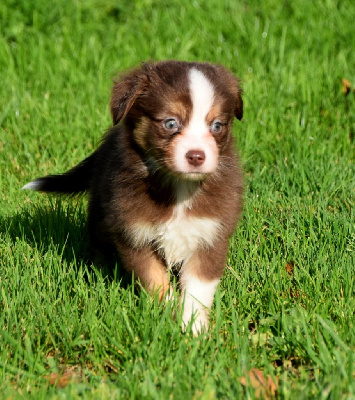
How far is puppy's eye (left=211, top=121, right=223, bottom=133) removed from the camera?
3445 millimetres

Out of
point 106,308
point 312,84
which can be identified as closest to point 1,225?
point 106,308

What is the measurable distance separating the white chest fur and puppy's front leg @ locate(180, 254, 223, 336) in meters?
0.11

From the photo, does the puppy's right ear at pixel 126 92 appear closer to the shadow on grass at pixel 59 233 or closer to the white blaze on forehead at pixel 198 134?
the white blaze on forehead at pixel 198 134

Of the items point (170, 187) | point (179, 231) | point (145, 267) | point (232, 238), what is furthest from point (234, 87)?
point (145, 267)

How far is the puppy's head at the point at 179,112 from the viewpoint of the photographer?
10.8 ft

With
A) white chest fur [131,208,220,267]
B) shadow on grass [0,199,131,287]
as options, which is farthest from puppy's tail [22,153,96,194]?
white chest fur [131,208,220,267]

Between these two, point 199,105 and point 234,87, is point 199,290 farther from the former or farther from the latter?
point 234,87

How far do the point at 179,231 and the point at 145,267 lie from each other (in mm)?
252

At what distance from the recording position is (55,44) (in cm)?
676

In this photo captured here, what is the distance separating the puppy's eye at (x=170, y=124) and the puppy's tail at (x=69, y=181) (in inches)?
37.8

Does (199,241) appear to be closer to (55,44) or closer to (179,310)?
A: (179,310)

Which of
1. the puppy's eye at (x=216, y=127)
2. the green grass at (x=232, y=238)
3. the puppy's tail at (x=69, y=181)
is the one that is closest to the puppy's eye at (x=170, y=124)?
the puppy's eye at (x=216, y=127)

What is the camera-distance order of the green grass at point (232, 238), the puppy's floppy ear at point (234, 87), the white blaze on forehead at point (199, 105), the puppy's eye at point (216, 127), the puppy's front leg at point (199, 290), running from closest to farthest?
1. the green grass at point (232, 238)
2. the white blaze on forehead at point (199, 105)
3. the puppy's eye at point (216, 127)
4. the puppy's front leg at point (199, 290)
5. the puppy's floppy ear at point (234, 87)

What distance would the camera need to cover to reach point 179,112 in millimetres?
3377
